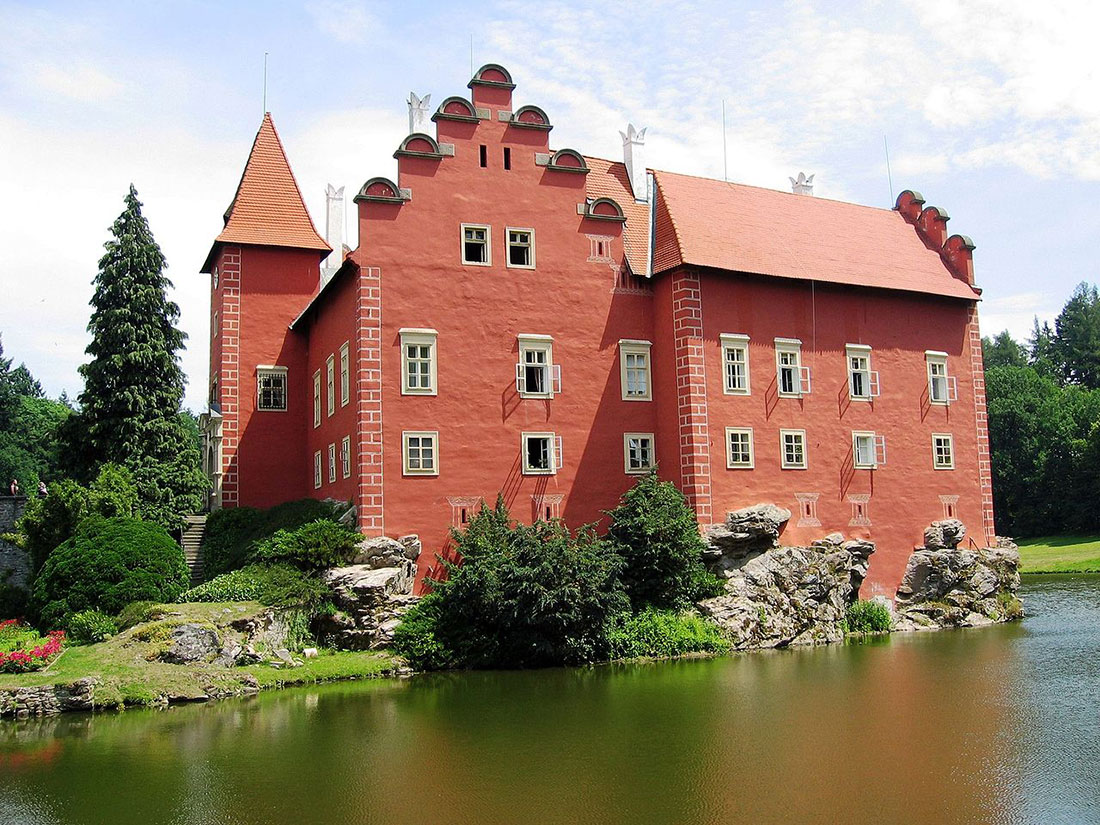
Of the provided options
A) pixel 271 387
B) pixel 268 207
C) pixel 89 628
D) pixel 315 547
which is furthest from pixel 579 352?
pixel 89 628

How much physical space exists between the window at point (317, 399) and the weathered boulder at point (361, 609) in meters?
8.52

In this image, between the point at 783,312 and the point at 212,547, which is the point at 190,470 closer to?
the point at 212,547

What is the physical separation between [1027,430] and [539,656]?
51.9 metres

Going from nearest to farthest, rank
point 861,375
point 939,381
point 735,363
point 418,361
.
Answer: point 418,361 → point 735,363 → point 861,375 → point 939,381

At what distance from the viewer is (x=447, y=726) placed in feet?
53.9

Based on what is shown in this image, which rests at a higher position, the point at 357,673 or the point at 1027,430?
the point at 1027,430

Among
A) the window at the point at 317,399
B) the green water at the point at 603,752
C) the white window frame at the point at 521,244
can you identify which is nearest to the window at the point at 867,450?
the green water at the point at 603,752

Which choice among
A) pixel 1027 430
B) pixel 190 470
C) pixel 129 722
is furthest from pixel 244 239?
pixel 1027 430

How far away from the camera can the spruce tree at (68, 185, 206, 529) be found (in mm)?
31688

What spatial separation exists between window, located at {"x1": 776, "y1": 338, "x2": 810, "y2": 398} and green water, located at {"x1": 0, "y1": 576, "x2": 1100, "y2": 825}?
10.5m

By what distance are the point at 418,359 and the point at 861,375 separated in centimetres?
1382

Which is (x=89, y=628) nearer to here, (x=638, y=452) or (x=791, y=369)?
(x=638, y=452)

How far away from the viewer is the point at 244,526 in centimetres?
3005

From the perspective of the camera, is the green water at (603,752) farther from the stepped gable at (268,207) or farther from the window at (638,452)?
the stepped gable at (268,207)
